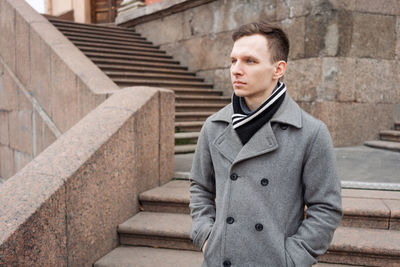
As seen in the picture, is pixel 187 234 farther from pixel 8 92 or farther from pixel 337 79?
pixel 8 92

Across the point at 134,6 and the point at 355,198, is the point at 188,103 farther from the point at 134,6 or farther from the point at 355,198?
the point at 134,6

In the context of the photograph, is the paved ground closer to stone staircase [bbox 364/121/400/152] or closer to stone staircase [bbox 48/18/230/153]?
stone staircase [bbox 364/121/400/152]

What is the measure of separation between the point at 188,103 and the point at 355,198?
4433mm

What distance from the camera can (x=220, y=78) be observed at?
333 inches

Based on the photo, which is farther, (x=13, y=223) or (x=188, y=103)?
(x=188, y=103)

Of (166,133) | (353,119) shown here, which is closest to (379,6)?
(353,119)

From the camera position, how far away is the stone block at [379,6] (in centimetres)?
643

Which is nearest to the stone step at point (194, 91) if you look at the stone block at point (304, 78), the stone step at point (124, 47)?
the stone block at point (304, 78)

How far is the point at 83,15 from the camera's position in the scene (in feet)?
51.7

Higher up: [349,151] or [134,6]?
[134,6]

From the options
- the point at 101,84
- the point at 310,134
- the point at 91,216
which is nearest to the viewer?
the point at 310,134

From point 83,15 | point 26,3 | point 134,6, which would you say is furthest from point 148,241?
point 83,15

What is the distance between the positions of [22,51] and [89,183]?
4999 millimetres

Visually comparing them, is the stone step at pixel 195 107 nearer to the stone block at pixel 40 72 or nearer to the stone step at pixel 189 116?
the stone step at pixel 189 116
